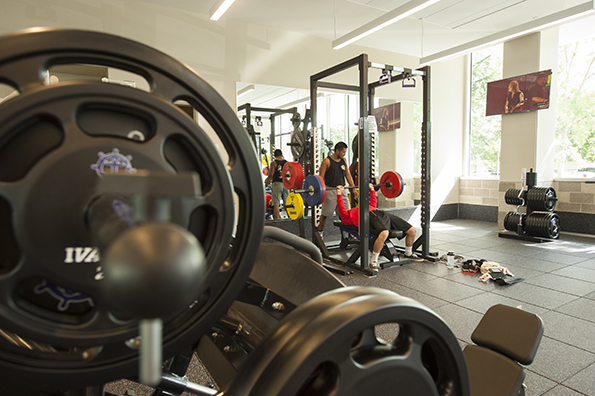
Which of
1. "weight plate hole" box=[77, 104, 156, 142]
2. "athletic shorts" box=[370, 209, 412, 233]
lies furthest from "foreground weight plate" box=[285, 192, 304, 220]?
"weight plate hole" box=[77, 104, 156, 142]

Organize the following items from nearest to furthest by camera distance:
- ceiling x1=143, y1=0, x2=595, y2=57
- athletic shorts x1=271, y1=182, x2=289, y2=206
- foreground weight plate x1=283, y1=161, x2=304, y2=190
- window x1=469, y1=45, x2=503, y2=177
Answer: foreground weight plate x1=283, y1=161, x2=304, y2=190, ceiling x1=143, y1=0, x2=595, y2=57, athletic shorts x1=271, y1=182, x2=289, y2=206, window x1=469, y1=45, x2=503, y2=177

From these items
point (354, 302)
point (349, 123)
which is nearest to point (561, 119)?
point (349, 123)

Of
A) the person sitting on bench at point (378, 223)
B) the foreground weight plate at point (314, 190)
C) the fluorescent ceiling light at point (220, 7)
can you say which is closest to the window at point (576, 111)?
the person sitting on bench at point (378, 223)

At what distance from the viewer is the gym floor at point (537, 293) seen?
6.98 ft

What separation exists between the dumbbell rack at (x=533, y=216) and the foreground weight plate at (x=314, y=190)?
3.65 metres

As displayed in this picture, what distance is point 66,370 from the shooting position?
0.46 meters

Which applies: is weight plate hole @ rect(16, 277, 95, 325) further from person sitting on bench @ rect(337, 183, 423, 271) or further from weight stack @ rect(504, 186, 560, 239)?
weight stack @ rect(504, 186, 560, 239)

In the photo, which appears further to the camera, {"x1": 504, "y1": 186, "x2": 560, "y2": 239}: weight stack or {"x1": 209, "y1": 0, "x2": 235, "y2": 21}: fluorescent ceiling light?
{"x1": 504, "y1": 186, "x2": 560, "y2": 239}: weight stack

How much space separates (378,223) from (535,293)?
1728 millimetres

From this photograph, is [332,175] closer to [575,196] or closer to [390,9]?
[390,9]

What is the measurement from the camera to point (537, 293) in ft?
11.3

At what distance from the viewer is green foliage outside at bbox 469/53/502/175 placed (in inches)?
306

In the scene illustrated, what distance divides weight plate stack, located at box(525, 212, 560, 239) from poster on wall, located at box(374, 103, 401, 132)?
3.11 meters

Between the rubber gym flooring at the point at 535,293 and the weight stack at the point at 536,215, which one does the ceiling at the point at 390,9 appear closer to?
the weight stack at the point at 536,215
